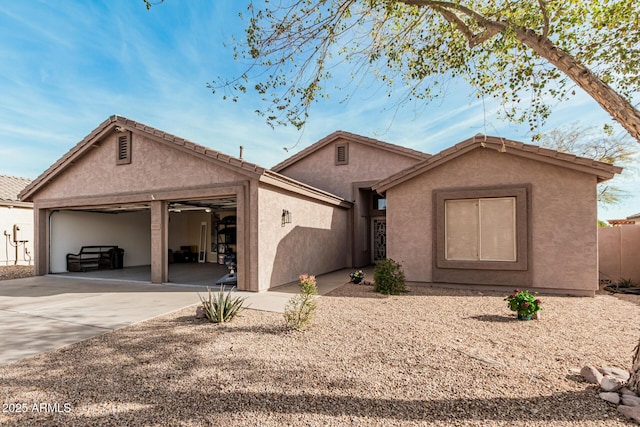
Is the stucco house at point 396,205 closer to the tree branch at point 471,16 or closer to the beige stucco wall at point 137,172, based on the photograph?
the beige stucco wall at point 137,172

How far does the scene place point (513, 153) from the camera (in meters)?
9.17

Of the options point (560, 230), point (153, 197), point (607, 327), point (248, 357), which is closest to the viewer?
point (248, 357)

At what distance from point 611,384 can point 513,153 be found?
7283 mm

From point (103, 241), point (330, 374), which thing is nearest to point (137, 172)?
point (103, 241)

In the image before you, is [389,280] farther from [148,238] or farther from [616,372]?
[148,238]

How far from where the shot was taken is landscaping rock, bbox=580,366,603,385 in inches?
141

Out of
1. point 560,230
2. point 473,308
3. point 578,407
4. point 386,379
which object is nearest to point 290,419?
point 386,379

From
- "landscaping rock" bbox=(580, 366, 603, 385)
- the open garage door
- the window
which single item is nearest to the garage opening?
the open garage door

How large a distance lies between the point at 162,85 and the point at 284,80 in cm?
808

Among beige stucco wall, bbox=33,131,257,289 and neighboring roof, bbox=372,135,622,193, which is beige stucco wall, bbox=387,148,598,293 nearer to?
neighboring roof, bbox=372,135,622,193

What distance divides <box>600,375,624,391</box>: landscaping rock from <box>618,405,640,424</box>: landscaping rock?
1.20 ft

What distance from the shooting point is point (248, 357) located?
173 inches

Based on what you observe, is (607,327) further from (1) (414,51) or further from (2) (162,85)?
(2) (162,85)

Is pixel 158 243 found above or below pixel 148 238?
above
